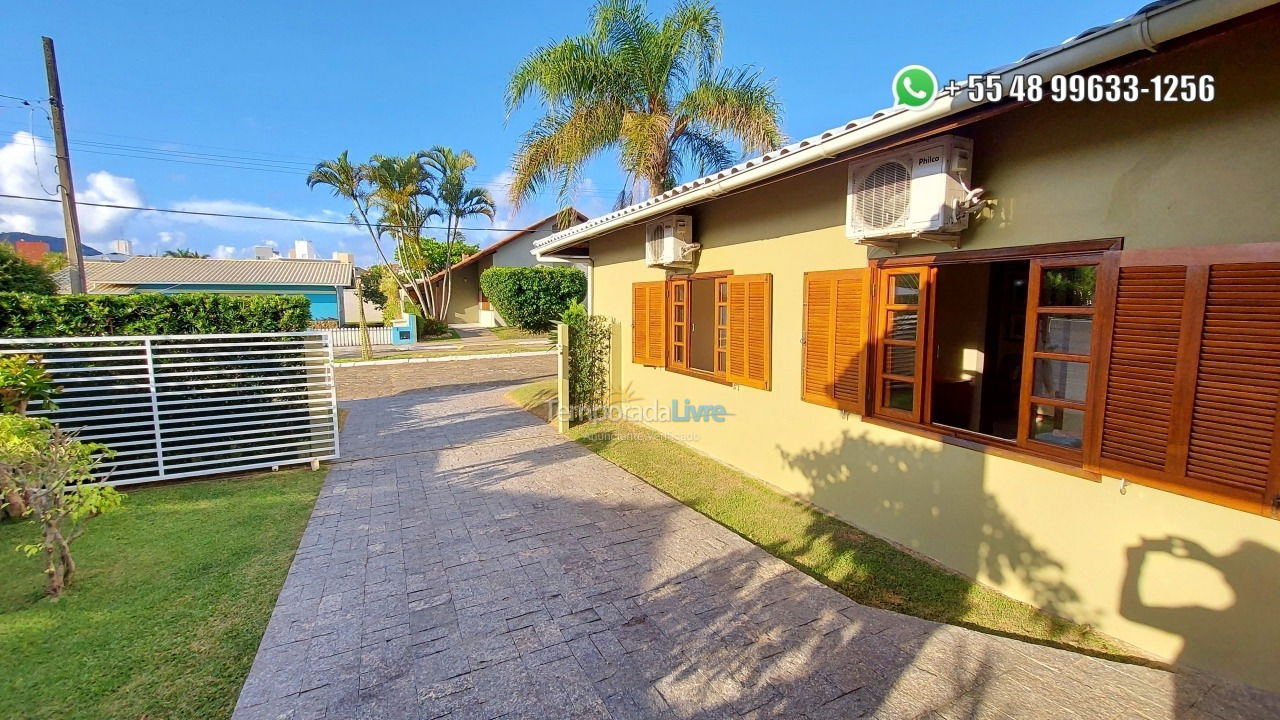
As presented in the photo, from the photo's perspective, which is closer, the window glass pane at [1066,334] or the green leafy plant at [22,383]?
A: the window glass pane at [1066,334]

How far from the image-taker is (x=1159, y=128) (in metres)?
2.86

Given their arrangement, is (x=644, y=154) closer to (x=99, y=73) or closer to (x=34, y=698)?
(x=34, y=698)

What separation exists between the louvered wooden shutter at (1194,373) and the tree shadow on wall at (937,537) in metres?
0.78

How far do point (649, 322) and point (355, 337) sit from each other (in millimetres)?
20806

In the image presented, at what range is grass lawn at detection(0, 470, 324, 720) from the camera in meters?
2.65

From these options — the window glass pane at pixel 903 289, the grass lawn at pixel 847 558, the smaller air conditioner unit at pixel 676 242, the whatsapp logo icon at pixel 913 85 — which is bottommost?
the grass lawn at pixel 847 558

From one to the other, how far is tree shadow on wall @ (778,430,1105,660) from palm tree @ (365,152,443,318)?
25.7m

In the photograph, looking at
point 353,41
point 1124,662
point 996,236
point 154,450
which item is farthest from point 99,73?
point 1124,662

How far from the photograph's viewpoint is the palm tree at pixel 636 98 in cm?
886

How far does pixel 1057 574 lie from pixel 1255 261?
2153 millimetres

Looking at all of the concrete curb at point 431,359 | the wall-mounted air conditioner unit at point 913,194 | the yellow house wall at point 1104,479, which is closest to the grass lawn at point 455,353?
the concrete curb at point 431,359

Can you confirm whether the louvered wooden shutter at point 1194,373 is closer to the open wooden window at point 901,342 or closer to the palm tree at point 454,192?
the open wooden window at point 901,342

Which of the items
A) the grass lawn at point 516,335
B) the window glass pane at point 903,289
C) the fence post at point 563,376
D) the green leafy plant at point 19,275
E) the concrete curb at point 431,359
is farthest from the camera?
the grass lawn at point 516,335

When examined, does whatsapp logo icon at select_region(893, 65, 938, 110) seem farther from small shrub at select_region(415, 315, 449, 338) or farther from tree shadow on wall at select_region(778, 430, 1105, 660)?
small shrub at select_region(415, 315, 449, 338)
